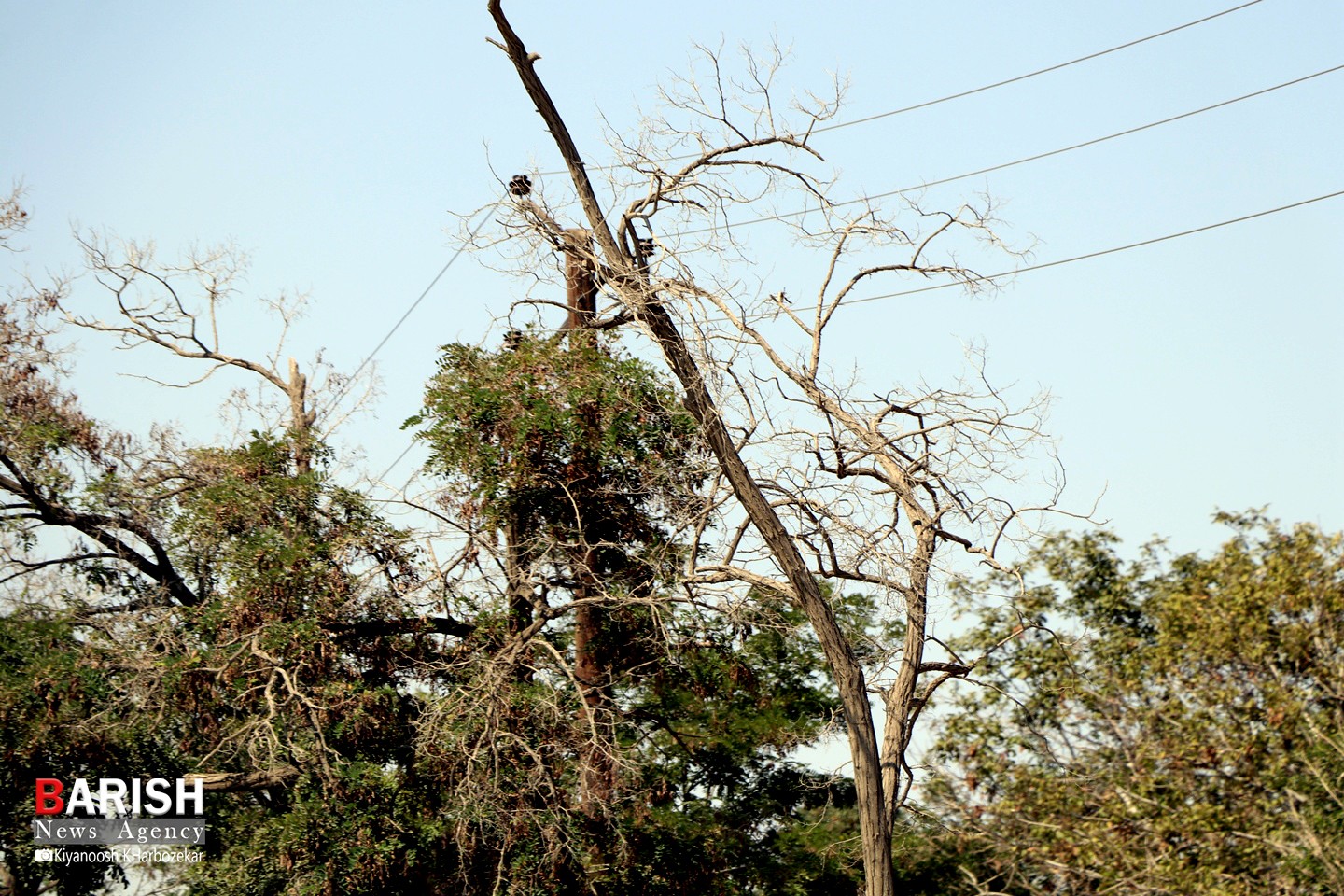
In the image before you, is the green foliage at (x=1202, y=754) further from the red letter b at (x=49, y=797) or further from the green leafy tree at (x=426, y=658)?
the red letter b at (x=49, y=797)

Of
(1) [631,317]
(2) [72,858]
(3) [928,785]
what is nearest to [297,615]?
(2) [72,858]

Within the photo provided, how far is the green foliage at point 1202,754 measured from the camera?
1272 cm

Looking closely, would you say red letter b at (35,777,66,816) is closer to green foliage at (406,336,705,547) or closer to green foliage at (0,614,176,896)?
green foliage at (0,614,176,896)

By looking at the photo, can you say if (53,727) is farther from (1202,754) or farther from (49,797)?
(1202,754)

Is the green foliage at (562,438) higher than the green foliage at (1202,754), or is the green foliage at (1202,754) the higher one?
the green foliage at (562,438)

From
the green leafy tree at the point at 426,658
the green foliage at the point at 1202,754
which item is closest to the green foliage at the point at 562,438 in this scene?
the green leafy tree at the point at 426,658

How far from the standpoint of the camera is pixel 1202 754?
44.7ft

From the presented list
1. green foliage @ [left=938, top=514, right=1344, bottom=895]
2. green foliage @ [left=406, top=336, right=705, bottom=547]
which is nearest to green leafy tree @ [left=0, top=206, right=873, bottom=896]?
green foliage @ [left=406, top=336, right=705, bottom=547]

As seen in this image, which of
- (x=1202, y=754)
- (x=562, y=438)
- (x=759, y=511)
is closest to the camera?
(x=759, y=511)

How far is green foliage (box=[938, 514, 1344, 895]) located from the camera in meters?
12.7

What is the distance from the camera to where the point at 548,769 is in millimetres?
11414

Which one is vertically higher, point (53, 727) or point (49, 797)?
point (53, 727)

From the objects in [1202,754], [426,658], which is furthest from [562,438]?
[1202,754]

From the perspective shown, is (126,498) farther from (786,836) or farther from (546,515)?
(786,836)
